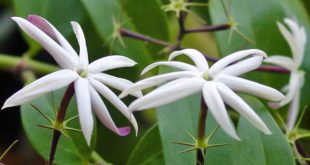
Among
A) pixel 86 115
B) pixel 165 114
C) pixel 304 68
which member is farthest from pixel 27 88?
pixel 304 68

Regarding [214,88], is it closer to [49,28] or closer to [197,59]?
[197,59]

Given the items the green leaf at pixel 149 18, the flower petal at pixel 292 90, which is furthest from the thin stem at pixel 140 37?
the flower petal at pixel 292 90

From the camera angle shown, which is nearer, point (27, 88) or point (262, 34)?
point (27, 88)

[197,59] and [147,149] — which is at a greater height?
[197,59]

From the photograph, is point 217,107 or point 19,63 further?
point 19,63

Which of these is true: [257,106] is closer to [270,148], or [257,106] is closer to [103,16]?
[270,148]

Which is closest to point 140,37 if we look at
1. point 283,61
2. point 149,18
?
point 149,18

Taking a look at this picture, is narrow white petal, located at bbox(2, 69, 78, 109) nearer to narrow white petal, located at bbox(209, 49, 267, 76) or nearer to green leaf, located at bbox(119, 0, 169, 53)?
narrow white petal, located at bbox(209, 49, 267, 76)
